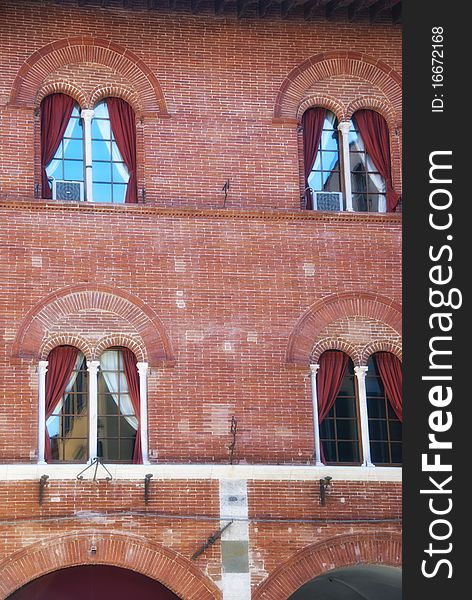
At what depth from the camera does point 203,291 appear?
22.4m

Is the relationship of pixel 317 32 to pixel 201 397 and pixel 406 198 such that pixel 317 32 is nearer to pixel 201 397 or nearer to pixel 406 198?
pixel 406 198

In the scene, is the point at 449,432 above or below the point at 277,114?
below

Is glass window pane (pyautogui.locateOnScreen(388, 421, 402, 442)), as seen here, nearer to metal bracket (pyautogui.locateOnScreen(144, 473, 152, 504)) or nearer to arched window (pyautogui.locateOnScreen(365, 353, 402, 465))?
arched window (pyautogui.locateOnScreen(365, 353, 402, 465))

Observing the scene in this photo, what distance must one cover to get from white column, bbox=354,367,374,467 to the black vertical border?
278 centimetres

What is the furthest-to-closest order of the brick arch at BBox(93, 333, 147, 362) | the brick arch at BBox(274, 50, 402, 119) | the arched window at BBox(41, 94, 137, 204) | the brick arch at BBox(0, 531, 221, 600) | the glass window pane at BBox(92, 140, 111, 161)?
the brick arch at BBox(274, 50, 402, 119)
the glass window pane at BBox(92, 140, 111, 161)
the arched window at BBox(41, 94, 137, 204)
the brick arch at BBox(93, 333, 147, 362)
the brick arch at BBox(0, 531, 221, 600)

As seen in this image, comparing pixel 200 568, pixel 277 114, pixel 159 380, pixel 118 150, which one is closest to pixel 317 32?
pixel 277 114

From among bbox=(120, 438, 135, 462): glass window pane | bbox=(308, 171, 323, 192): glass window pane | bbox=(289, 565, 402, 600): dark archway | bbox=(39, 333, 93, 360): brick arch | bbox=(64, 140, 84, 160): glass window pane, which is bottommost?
bbox=(289, 565, 402, 600): dark archway

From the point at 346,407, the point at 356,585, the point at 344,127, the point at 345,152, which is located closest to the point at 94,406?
the point at 346,407

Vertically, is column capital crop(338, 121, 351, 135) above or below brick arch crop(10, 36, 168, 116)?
below

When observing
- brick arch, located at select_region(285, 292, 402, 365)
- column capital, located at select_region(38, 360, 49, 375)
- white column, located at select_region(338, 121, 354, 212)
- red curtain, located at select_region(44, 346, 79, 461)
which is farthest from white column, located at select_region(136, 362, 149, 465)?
white column, located at select_region(338, 121, 354, 212)

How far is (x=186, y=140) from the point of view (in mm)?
23156

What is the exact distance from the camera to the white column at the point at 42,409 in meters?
21.3

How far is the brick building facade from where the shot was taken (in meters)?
21.2

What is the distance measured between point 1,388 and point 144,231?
331cm
